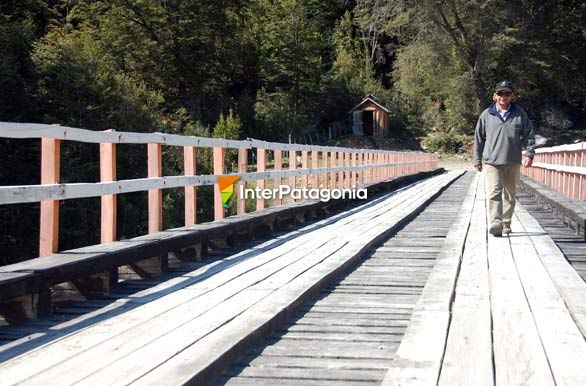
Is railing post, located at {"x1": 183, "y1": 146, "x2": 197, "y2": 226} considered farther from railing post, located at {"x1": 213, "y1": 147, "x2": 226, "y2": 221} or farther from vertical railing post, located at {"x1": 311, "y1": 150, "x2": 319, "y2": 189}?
vertical railing post, located at {"x1": 311, "y1": 150, "x2": 319, "y2": 189}

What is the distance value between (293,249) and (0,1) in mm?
31015

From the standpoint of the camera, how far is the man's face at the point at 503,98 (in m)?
8.17

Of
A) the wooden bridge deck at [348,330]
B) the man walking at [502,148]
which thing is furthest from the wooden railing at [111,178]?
the man walking at [502,148]

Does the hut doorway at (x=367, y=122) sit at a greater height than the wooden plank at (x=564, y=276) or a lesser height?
greater

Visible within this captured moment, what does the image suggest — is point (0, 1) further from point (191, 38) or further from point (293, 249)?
point (293, 249)

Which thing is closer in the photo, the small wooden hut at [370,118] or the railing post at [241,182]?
the railing post at [241,182]

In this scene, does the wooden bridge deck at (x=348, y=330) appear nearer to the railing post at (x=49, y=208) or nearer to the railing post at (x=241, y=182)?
the railing post at (x=49, y=208)

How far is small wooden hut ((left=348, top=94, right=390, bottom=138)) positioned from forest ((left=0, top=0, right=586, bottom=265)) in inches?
83.2

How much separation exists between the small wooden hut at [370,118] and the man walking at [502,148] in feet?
170

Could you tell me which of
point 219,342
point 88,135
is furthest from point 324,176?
point 219,342

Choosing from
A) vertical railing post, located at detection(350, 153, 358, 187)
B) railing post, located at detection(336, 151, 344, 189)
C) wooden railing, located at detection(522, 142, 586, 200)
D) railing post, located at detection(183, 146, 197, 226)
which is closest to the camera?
railing post, located at detection(183, 146, 197, 226)

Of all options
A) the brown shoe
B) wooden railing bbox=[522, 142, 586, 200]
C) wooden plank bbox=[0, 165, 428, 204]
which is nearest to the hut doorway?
wooden railing bbox=[522, 142, 586, 200]

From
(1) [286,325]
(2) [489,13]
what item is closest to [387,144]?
(2) [489,13]

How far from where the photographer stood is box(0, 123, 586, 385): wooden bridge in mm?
3275
